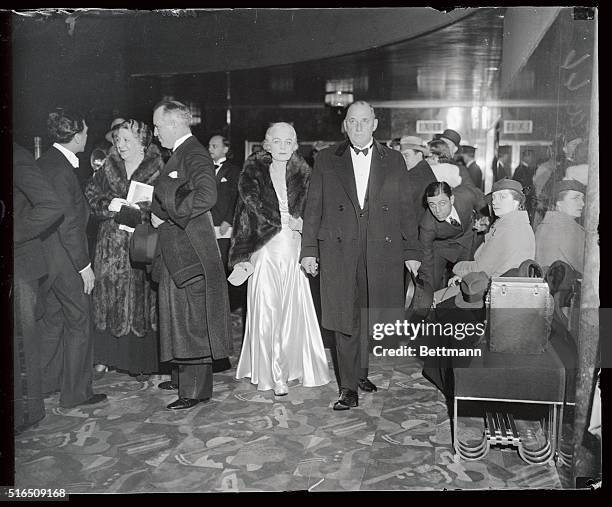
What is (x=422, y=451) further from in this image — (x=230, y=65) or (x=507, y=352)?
(x=230, y=65)

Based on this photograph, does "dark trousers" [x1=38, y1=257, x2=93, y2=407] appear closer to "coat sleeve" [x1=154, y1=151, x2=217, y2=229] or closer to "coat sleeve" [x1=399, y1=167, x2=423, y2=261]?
"coat sleeve" [x1=154, y1=151, x2=217, y2=229]

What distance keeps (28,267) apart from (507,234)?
269 centimetres

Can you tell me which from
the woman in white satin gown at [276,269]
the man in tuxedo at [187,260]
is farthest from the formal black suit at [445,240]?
the man in tuxedo at [187,260]

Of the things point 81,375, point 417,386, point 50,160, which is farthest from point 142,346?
point 417,386

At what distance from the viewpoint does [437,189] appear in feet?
13.8

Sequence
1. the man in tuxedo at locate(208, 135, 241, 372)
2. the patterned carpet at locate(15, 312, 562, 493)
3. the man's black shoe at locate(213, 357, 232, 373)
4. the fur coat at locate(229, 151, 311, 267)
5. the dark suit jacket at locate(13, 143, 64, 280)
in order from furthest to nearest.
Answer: the man's black shoe at locate(213, 357, 232, 373), the man in tuxedo at locate(208, 135, 241, 372), the fur coat at locate(229, 151, 311, 267), the dark suit jacket at locate(13, 143, 64, 280), the patterned carpet at locate(15, 312, 562, 493)

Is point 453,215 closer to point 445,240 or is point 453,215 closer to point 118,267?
point 445,240

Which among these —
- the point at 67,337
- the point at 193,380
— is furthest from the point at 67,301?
the point at 193,380

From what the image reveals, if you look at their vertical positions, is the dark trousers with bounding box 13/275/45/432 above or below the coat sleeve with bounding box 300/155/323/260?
below

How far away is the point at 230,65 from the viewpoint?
155 inches

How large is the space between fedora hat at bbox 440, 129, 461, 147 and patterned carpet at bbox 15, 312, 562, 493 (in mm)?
1682

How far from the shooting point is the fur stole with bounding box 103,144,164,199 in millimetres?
4285

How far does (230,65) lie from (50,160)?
46.0 inches

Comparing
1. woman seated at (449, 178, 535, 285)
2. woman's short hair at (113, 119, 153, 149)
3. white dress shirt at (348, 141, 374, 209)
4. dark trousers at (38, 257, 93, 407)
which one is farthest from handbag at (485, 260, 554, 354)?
dark trousers at (38, 257, 93, 407)
